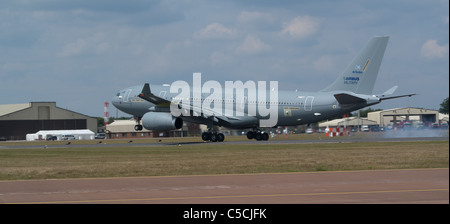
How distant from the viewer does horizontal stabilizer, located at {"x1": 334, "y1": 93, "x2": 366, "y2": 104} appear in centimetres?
5495

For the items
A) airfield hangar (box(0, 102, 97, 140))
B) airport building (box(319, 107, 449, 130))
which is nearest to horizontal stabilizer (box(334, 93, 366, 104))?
airport building (box(319, 107, 449, 130))

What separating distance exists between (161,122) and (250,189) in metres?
36.8

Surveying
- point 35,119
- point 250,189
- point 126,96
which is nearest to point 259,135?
point 126,96

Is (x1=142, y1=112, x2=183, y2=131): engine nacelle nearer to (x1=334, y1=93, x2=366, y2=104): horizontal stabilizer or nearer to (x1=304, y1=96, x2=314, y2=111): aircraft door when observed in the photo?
(x1=304, y1=96, x2=314, y2=111): aircraft door

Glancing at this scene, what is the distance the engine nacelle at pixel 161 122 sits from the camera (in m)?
57.3

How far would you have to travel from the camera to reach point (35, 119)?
4771 inches

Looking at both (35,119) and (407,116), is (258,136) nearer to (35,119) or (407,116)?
(407,116)

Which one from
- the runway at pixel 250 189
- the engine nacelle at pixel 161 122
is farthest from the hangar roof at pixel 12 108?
the runway at pixel 250 189

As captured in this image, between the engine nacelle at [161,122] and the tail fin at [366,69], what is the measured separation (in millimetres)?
16113
